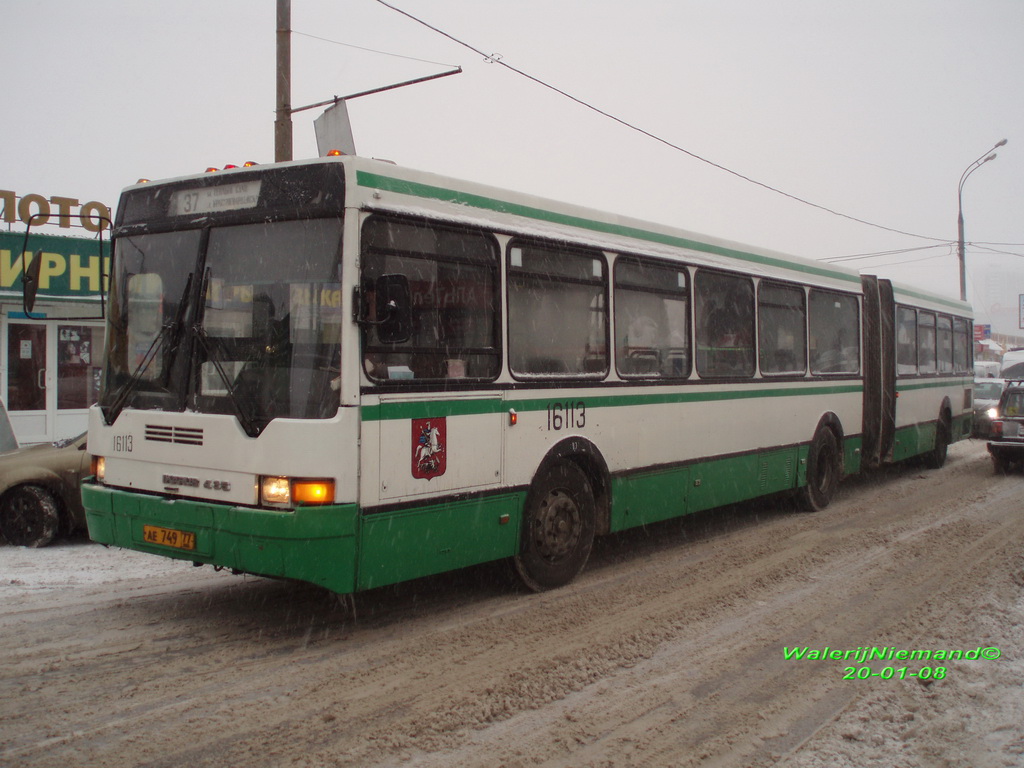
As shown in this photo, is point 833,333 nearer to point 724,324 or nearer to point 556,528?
point 724,324

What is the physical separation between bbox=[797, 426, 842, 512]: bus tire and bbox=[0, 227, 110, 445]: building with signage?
11.9 metres

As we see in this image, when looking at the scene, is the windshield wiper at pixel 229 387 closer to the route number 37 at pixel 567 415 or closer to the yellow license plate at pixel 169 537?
the yellow license plate at pixel 169 537

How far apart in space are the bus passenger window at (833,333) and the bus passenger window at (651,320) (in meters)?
3.23

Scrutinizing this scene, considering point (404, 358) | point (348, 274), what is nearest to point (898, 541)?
point (404, 358)

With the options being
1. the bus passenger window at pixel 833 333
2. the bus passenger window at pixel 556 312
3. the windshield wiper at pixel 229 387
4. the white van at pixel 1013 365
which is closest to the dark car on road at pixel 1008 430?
the bus passenger window at pixel 833 333

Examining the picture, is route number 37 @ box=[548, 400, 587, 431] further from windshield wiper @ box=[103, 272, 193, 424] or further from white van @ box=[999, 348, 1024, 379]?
white van @ box=[999, 348, 1024, 379]

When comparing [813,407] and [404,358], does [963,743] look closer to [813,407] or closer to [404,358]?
[404,358]

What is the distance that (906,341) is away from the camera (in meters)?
13.9

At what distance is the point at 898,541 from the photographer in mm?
8938

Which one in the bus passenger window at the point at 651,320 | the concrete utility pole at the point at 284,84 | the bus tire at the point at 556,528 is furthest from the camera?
the concrete utility pole at the point at 284,84

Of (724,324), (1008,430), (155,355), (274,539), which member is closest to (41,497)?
(155,355)

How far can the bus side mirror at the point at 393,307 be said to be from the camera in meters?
5.29

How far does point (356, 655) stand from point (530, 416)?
2193mm

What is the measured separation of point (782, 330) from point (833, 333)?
5.36 feet
